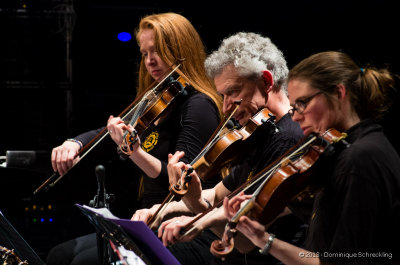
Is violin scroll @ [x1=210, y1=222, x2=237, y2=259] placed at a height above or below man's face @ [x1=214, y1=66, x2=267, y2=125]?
below

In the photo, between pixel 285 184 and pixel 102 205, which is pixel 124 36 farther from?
pixel 285 184

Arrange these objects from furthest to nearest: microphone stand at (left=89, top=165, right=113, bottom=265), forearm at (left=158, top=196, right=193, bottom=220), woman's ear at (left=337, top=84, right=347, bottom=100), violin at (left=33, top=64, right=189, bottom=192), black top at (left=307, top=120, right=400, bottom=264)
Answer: violin at (left=33, top=64, right=189, bottom=192)
forearm at (left=158, top=196, right=193, bottom=220)
microphone stand at (left=89, top=165, right=113, bottom=265)
woman's ear at (left=337, top=84, right=347, bottom=100)
black top at (left=307, top=120, right=400, bottom=264)

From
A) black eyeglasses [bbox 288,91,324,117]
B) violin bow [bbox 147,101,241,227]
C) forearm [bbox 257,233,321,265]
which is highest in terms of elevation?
black eyeglasses [bbox 288,91,324,117]

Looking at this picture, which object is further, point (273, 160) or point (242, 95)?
point (242, 95)

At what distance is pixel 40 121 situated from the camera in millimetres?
3959

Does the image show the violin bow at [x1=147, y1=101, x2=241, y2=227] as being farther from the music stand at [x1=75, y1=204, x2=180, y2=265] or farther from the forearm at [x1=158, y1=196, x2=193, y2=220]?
the music stand at [x1=75, y1=204, x2=180, y2=265]

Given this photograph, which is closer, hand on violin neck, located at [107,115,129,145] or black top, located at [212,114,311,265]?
black top, located at [212,114,311,265]

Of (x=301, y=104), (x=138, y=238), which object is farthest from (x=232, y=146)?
(x=138, y=238)

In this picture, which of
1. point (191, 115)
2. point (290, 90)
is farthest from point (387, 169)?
point (191, 115)

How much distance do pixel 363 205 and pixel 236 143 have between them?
67 centimetres

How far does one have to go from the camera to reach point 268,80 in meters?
2.19

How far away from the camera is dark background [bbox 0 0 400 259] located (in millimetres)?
3662

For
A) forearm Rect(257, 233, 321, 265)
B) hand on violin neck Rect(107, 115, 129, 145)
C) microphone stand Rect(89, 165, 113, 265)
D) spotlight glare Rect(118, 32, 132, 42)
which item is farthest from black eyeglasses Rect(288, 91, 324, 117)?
spotlight glare Rect(118, 32, 132, 42)

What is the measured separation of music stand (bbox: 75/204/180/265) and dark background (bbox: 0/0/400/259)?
77.6 inches
